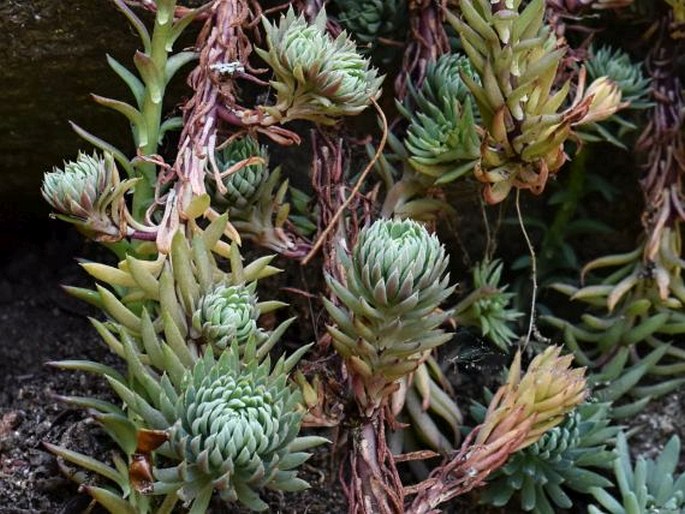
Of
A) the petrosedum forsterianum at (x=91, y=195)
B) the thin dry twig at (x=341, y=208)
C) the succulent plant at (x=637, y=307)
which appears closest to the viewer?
the petrosedum forsterianum at (x=91, y=195)

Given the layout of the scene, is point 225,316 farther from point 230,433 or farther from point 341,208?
point 341,208

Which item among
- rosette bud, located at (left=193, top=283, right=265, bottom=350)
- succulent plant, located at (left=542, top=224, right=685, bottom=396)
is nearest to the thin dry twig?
rosette bud, located at (left=193, top=283, right=265, bottom=350)

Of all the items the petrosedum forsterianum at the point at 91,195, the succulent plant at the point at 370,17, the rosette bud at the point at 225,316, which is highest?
the succulent plant at the point at 370,17

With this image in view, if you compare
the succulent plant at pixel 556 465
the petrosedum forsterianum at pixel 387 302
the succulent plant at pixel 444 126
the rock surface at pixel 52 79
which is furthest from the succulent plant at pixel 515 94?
the rock surface at pixel 52 79

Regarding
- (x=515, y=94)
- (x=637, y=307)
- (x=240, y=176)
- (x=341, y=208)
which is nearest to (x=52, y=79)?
(x=240, y=176)

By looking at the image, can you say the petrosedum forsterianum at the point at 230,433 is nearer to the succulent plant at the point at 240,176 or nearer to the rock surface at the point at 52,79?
the succulent plant at the point at 240,176

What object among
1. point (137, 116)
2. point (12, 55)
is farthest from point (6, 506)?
point (12, 55)

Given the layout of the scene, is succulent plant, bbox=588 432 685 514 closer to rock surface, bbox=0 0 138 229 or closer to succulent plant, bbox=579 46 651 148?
succulent plant, bbox=579 46 651 148
